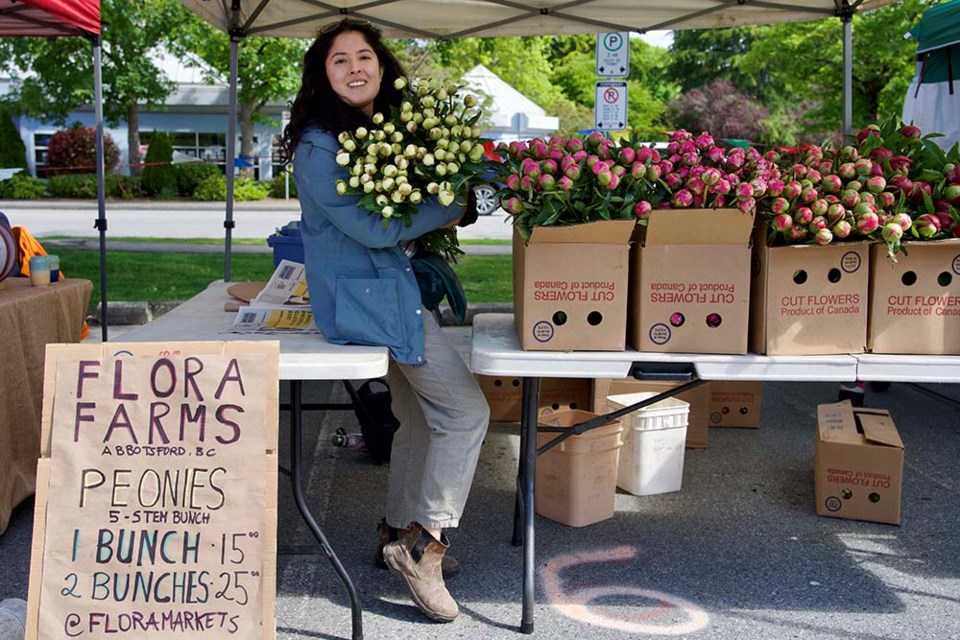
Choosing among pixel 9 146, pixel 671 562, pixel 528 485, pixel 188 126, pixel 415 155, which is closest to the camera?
pixel 415 155

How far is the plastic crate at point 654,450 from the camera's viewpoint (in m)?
4.03

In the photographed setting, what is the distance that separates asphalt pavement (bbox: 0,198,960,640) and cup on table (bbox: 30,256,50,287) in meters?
0.98

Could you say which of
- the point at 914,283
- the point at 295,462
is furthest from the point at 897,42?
the point at 295,462

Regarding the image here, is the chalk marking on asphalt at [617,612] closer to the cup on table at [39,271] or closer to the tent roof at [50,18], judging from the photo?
the cup on table at [39,271]

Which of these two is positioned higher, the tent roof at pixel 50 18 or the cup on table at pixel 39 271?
the tent roof at pixel 50 18

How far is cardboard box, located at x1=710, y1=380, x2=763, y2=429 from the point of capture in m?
5.10

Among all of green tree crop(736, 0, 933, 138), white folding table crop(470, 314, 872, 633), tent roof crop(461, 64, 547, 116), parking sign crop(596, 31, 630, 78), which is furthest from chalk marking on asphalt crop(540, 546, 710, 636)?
tent roof crop(461, 64, 547, 116)

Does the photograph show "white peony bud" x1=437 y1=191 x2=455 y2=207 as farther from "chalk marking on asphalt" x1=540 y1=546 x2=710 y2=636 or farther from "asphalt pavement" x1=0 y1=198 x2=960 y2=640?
"chalk marking on asphalt" x1=540 y1=546 x2=710 y2=636

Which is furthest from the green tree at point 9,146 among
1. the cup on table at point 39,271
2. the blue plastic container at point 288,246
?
the blue plastic container at point 288,246

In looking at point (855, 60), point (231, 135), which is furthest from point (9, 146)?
point (231, 135)

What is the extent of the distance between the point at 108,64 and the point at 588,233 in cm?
2138

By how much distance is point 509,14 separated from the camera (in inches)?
198

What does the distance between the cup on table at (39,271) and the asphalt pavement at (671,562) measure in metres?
0.98

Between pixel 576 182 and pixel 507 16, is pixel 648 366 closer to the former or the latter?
pixel 576 182
